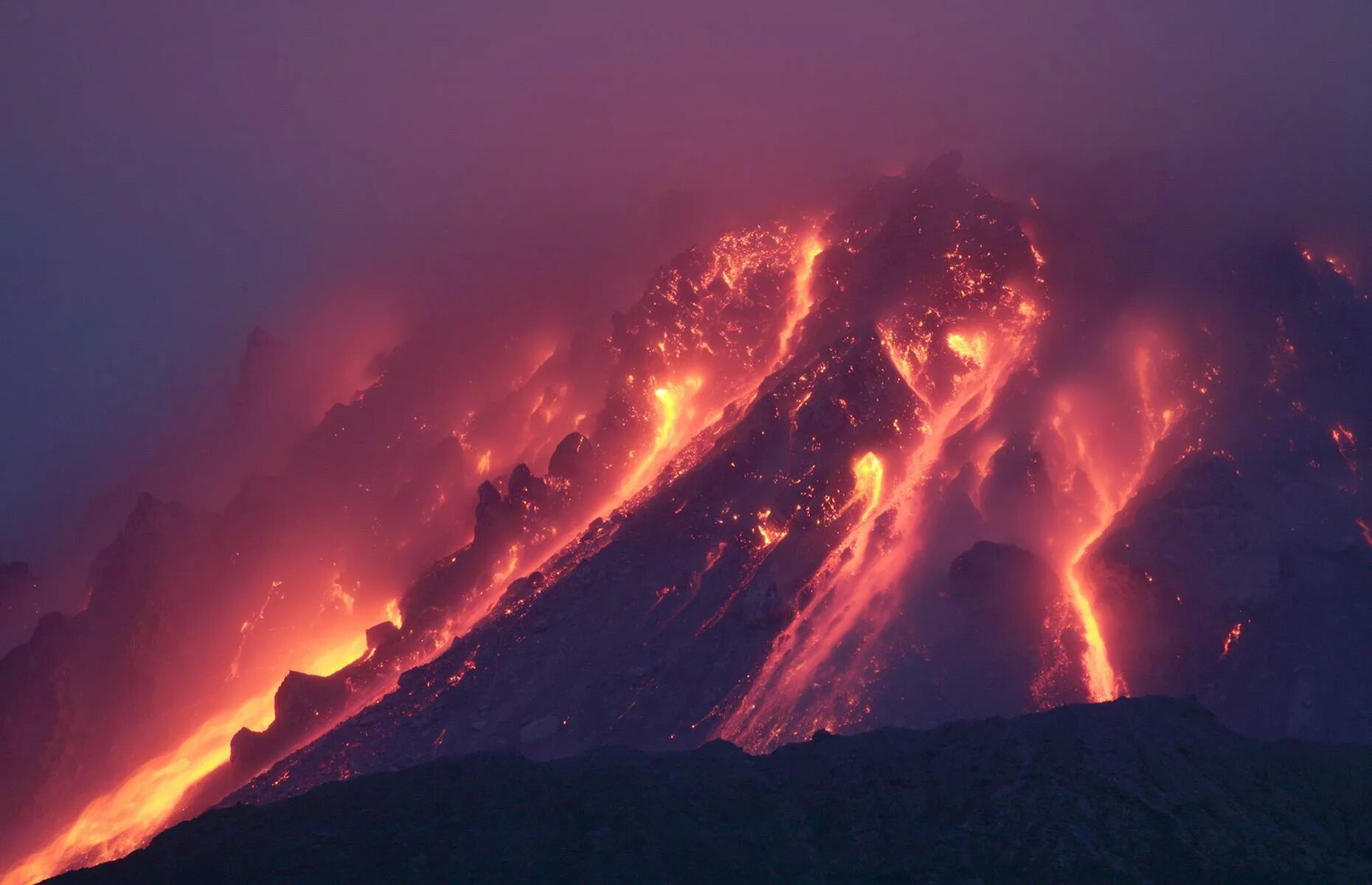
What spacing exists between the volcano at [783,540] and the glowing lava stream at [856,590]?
15 centimetres

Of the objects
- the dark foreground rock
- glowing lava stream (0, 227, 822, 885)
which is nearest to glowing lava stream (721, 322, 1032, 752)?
the dark foreground rock

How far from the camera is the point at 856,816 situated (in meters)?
24.4

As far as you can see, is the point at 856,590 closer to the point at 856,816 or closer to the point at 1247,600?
the point at 1247,600

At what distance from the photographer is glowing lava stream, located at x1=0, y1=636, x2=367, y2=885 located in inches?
1898

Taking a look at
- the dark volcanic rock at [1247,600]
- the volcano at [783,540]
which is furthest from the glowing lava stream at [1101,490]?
the dark volcanic rock at [1247,600]

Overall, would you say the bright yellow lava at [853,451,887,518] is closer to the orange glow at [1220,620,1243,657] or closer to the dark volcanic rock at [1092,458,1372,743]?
the dark volcanic rock at [1092,458,1372,743]

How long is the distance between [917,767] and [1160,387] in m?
28.8

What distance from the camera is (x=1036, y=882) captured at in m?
21.6

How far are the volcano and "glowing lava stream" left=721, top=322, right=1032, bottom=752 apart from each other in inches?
5.8

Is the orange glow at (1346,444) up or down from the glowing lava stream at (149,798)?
down

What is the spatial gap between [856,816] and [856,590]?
735 inches

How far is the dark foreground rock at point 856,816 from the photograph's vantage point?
22.2 metres

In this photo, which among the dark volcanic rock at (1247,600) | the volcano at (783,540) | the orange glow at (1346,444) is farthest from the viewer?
the orange glow at (1346,444)

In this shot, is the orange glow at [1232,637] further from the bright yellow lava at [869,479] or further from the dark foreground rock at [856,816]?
the bright yellow lava at [869,479]
